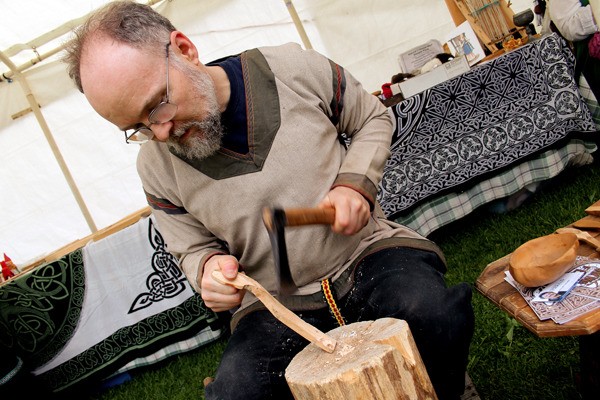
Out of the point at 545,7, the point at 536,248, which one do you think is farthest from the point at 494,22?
the point at 536,248

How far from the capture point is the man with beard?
4.84ft

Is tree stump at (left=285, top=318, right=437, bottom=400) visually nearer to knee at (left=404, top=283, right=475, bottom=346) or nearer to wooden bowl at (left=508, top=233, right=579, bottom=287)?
knee at (left=404, top=283, right=475, bottom=346)

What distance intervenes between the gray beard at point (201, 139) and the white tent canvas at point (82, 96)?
345 centimetres

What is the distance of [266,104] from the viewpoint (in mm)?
1680

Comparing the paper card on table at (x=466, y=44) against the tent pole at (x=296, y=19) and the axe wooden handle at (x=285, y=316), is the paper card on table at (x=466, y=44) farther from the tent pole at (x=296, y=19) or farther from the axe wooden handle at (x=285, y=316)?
the axe wooden handle at (x=285, y=316)

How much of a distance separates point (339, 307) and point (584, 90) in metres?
2.61

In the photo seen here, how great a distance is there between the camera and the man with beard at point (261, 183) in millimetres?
→ 1475

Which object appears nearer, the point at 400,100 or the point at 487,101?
the point at 487,101

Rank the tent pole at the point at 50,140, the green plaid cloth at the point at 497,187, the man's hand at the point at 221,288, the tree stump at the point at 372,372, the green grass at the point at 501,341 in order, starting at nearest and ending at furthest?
1. the tree stump at the point at 372,372
2. the man's hand at the point at 221,288
3. the green grass at the point at 501,341
4. the green plaid cloth at the point at 497,187
5. the tent pole at the point at 50,140

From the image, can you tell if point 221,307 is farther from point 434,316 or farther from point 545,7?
point 545,7

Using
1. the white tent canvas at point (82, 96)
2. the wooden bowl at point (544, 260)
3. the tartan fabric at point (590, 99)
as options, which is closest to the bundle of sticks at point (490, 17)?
the tartan fabric at point (590, 99)

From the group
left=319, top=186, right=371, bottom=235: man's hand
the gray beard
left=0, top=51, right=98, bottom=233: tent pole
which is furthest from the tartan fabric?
left=0, top=51, right=98, bottom=233: tent pole

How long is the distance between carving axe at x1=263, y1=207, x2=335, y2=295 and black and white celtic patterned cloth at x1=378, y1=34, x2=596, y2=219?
6.34 feet

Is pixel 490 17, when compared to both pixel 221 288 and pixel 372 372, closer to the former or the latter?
pixel 221 288
